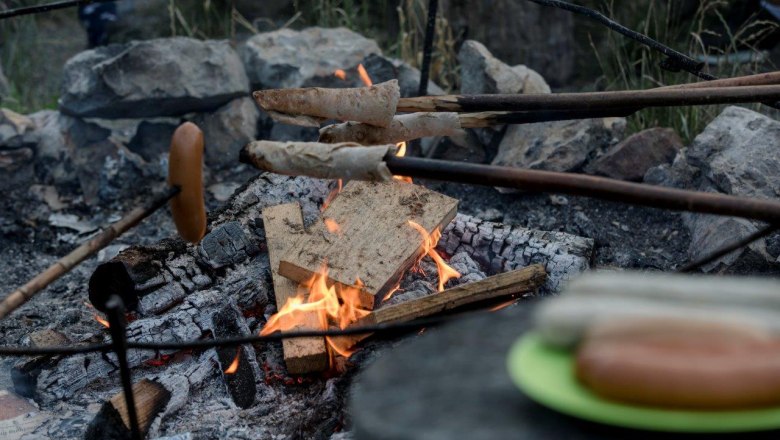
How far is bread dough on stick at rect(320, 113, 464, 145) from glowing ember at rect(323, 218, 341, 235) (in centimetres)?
72

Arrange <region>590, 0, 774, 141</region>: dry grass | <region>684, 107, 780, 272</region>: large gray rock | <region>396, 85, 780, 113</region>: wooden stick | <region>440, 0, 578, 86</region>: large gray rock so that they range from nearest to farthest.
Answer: <region>396, 85, 780, 113</region>: wooden stick → <region>684, 107, 780, 272</region>: large gray rock → <region>590, 0, 774, 141</region>: dry grass → <region>440, 0, 578, 86</region>: large gray rock

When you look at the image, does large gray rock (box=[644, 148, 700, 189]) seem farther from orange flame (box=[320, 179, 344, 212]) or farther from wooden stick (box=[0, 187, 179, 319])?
wooden stick (box=[0, 187, 179, 319])

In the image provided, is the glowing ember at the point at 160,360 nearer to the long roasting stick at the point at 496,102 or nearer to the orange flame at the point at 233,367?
the orange flame at the point at 233,367

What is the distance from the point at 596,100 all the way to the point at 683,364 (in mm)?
1347

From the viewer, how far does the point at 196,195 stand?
165cm

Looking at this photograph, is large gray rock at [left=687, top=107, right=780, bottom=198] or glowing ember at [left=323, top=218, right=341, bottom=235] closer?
glowing ember at [left=323, top=218, right=341, bottom=235]

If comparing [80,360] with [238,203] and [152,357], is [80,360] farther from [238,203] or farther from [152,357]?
[238,203]

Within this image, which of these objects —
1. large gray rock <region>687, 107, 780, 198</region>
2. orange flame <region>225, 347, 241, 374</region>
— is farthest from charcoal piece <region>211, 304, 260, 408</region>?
large gray rock <region>687, 107, 780, 198</region>

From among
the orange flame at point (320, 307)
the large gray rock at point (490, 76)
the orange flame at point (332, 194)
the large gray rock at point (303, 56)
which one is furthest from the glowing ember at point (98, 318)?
the large gray rock at point (490, 76)

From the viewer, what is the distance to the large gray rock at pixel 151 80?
4559mm

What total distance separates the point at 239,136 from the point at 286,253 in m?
2.04

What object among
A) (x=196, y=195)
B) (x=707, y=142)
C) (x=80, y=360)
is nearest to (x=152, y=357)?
(x=80, y=360)

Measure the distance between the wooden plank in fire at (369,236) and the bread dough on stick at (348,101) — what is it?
67 cm

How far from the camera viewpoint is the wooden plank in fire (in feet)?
8.95
